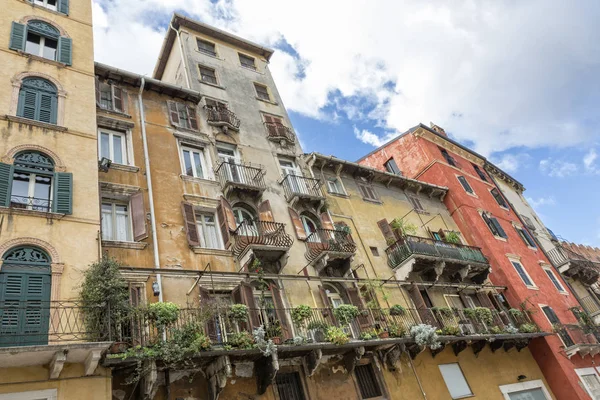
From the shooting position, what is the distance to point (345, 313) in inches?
548

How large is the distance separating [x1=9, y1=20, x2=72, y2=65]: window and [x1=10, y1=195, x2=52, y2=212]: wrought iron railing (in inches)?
224

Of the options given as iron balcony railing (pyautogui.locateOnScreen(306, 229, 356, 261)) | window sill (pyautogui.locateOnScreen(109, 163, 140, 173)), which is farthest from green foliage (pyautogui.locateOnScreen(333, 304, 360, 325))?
→ window sill (pyautogui.locateOnScreen(109, 163, 140, 173))

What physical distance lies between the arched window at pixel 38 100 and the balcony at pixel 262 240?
6.63 metres

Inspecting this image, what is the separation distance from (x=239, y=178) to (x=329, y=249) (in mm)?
4478

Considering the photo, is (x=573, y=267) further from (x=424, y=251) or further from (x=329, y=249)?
(x=329, y=249)

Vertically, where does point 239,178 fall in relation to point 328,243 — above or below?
above

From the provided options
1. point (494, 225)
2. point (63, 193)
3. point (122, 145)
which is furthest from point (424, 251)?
point (63, 193)

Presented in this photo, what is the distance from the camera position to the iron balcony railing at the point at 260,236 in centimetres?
1415

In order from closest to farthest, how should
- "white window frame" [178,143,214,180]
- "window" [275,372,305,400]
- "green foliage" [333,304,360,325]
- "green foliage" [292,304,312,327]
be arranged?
"window" [275,372,305,400], "green foliage" [292,304,312,327], "green foliage" [333,304,360,325], "white window frame" [178,143,214,180]

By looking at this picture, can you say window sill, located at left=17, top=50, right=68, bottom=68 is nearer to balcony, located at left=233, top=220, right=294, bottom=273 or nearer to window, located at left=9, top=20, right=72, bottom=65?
window, located at left=9, top=20, right=72, bottom=65

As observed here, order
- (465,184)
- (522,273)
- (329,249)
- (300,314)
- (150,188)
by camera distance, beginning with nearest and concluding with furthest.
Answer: (300,314) < (150,188) < (329,249) < (522,273) < (465,184)

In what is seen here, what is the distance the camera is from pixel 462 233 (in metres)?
25.5

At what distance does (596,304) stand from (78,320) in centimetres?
3096

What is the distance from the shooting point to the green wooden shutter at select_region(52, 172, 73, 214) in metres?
10.5
